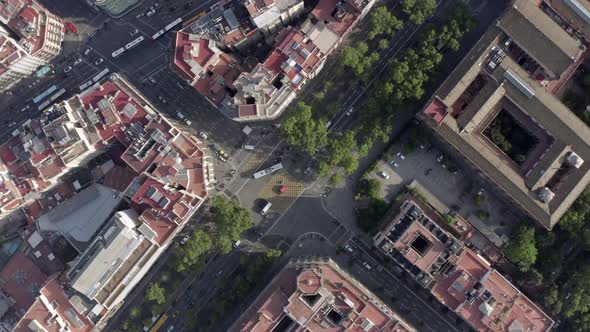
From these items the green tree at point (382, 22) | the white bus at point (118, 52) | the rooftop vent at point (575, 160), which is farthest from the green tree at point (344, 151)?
the white bus at point (118, 52)

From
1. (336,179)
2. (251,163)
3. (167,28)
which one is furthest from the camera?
(167,28)

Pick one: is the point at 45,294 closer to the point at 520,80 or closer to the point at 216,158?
the point at 216,158

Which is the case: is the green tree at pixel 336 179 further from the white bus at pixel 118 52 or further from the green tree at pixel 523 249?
the white bus at pixel 118 52

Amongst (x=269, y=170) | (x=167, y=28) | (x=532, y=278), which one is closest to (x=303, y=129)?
(x=269, y=170)

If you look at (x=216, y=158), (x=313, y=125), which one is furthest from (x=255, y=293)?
(x=313, y=125)

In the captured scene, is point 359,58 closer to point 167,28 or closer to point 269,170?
point 269,170

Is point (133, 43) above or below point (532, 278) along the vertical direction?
below

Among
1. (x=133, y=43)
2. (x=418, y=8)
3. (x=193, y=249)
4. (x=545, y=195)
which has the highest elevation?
(x=418, y=8)
